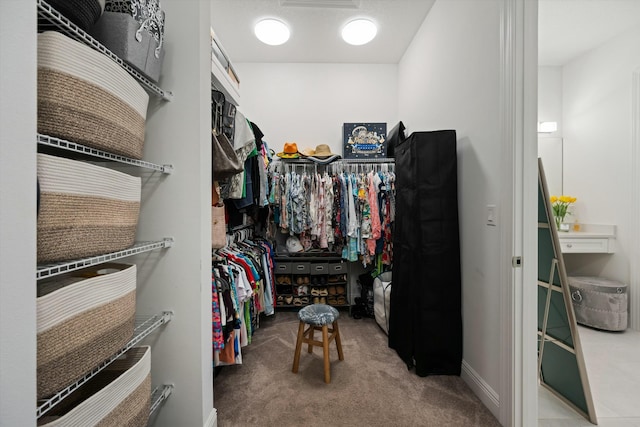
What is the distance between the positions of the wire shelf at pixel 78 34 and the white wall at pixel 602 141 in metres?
3.84

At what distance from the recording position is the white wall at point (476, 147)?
4.92ft

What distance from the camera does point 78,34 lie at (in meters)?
0.74

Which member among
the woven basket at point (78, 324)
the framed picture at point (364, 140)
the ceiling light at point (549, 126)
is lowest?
the woven basket at point (78, 324)

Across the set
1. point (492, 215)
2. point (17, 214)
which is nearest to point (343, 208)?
point (492, 215)

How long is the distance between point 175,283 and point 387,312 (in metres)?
1.83

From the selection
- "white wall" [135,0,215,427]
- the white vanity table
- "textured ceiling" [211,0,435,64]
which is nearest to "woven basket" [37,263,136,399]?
"white wall" [135,0,215,427]

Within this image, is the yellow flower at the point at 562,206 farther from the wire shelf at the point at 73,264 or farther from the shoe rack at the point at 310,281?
the wire shelf at the point at 73,264

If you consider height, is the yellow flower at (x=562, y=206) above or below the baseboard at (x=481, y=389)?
above

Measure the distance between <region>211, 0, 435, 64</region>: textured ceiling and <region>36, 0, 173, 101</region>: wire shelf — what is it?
1.73 m

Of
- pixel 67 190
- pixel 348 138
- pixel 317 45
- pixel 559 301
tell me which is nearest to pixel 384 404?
pixel 559 301

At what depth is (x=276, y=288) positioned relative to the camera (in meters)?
3.04

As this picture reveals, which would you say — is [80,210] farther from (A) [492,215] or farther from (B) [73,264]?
(A) [492,215]

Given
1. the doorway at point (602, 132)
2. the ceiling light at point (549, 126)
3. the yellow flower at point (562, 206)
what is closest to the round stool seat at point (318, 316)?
the doorway at point (602, 132)

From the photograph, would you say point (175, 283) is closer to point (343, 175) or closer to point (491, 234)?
point (491, 234)
